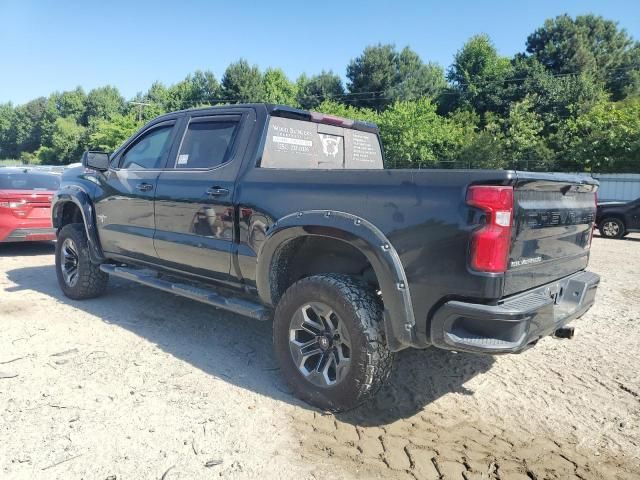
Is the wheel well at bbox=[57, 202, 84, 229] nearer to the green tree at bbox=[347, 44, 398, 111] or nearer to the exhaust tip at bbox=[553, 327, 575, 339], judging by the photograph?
the exhaust tip at bbox=[553, 327, 575, 339]

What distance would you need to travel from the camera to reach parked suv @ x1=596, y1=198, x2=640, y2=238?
13477 millimetres

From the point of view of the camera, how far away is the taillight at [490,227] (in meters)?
2.68

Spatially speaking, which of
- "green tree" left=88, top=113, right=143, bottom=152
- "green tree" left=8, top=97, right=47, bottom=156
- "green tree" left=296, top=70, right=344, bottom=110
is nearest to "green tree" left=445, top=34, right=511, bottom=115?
"green tree" left=296, top=70, right=344, bottom=110

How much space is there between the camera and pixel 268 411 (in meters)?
3.33

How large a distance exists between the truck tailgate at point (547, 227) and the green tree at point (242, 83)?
5343 cm

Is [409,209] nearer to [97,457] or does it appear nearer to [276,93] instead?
[97,457]

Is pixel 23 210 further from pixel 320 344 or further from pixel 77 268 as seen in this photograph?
pixel 320 344

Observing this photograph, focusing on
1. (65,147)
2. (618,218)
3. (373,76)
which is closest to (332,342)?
(618,218)

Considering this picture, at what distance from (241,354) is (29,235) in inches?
225

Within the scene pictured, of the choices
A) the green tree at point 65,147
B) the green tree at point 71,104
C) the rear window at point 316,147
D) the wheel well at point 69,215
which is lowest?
the green tree at point 65,147

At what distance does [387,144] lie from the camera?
3709 cm

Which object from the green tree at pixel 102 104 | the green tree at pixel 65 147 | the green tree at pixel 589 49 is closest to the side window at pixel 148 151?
the green tree at pixel 589 49

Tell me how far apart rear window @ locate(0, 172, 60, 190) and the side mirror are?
4089 mm

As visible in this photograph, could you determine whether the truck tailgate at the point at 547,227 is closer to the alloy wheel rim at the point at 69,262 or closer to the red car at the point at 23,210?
the alloy wheel rim at the point at 69,262
